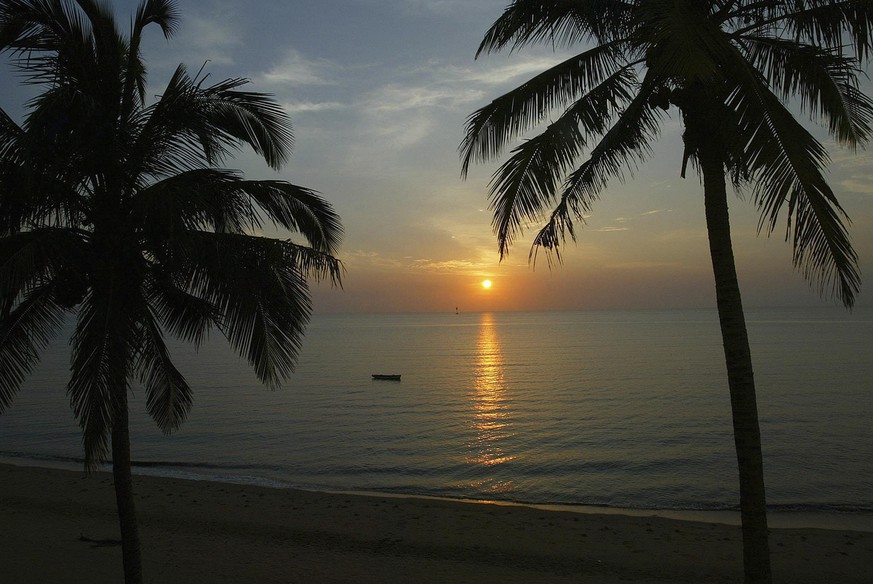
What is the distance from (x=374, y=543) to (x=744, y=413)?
324 inches

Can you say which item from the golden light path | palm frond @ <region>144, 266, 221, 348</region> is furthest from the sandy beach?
the golden light path

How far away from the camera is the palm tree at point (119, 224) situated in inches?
216

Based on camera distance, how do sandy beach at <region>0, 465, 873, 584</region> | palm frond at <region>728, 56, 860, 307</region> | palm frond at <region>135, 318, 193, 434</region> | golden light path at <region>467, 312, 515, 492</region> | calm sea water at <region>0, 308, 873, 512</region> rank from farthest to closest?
golden light path at <region>467, 312, 515, 492</region> < calm sea water at <region>0, 308, 873, 512</region> < sandy beach at <region>0, 465, 873, 584</region> < palm frond at <region>135, 318, 193, 434</region> < palm frond at <region>728, 56, 860, 307</region>

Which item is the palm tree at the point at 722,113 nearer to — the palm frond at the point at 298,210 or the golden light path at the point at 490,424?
the palm frond at the point at 298,210

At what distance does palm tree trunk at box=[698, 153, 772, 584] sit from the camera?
18.7 ft

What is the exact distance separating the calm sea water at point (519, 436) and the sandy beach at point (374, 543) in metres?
4.46

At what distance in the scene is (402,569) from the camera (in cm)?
1027

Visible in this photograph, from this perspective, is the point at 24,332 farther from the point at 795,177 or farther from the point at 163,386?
the point at 795,177

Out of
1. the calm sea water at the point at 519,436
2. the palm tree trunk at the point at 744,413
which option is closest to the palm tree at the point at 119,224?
the palm tree trunk at the point at 744,413

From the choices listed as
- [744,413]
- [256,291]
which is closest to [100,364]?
[256,291]

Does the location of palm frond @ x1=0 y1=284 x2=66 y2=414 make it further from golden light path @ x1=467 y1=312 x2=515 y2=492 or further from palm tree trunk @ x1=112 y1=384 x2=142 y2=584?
golden light path @ x1=467 y1=312 x2=515 y2=492

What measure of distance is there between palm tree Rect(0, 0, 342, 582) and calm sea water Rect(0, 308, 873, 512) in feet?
44.5

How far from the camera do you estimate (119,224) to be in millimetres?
5977

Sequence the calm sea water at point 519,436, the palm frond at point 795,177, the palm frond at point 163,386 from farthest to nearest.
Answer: the calm sea water at point 519,436 → the palm frond at point 163,386 → the palm frond at point 795,177
